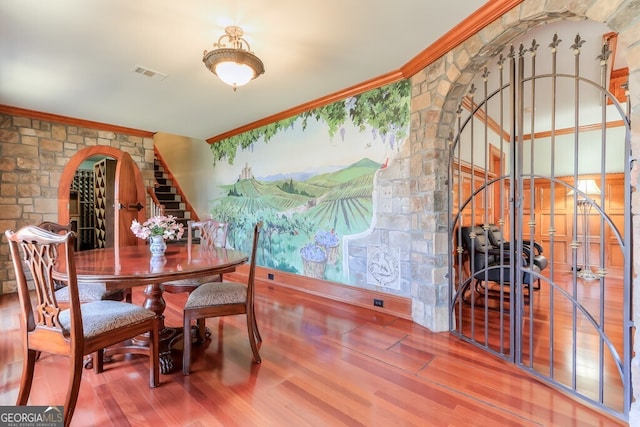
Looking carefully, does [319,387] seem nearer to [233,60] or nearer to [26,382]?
[26,382]

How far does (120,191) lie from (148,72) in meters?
1.96

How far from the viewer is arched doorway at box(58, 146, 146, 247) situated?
411 centimetres

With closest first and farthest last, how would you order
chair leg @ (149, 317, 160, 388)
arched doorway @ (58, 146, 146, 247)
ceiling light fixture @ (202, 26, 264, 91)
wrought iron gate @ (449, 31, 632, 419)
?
wrought iron gate @ (449, 31, 632, 419) < chair leg @ (149, 317, 160, 388) < ceiling light fixture @ (202, 26, 264, 91) < arched doorway @ (58, 146, 146, 247)

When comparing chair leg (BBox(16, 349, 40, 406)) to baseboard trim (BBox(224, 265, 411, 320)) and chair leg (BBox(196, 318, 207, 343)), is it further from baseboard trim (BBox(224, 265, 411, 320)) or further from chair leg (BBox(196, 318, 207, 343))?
baseboard trim (BBox(224, 265, 411, 320))

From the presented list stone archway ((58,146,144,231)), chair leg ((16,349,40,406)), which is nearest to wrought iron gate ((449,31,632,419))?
chair leg ((16,349,40,406))

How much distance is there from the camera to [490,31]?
2074mm

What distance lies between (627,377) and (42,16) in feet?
13.7

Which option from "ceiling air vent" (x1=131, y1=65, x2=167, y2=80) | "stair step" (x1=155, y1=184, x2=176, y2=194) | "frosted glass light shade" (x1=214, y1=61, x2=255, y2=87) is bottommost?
"stair step" (x1=155, y1=184, x2=176, y2=194)

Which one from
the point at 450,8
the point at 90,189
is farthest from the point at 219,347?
the point at 90,189

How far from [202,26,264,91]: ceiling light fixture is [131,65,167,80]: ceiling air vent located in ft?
3.01

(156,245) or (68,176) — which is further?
(68,176)

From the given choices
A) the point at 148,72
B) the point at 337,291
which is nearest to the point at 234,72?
the point at 148,72

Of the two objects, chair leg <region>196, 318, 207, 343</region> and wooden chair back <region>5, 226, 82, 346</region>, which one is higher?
wooden chair back <region>5, 226, 82, 346</region>

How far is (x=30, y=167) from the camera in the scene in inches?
160
